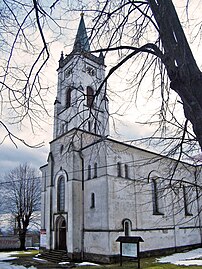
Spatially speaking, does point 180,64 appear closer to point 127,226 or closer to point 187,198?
point 187,198

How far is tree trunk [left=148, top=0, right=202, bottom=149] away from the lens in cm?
341

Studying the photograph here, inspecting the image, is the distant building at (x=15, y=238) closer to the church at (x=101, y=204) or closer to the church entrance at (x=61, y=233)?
the church at (x=101, y=204)

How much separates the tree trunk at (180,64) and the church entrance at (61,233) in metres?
21.7

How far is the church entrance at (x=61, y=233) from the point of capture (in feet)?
76.2

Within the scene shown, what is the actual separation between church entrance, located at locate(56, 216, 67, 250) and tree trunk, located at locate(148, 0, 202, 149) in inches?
854

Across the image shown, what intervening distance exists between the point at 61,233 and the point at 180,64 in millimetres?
22725

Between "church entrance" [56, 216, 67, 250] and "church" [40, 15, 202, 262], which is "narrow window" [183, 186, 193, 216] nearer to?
"church" [40, 15, 202, 262]

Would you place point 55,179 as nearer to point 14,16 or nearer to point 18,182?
point 18,182

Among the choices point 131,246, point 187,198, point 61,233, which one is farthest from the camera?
point 61,233

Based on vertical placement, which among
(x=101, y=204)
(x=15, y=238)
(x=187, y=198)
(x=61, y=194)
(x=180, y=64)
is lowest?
(x=15, y=238)

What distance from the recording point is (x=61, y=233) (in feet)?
77.4

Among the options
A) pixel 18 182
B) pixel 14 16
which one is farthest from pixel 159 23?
pixel 18 182

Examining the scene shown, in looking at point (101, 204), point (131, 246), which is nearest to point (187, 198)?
point (131, 246)

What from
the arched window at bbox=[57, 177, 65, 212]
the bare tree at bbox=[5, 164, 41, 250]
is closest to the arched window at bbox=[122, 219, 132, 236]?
the arched window at bbox=[57, 177, 65, 212]
